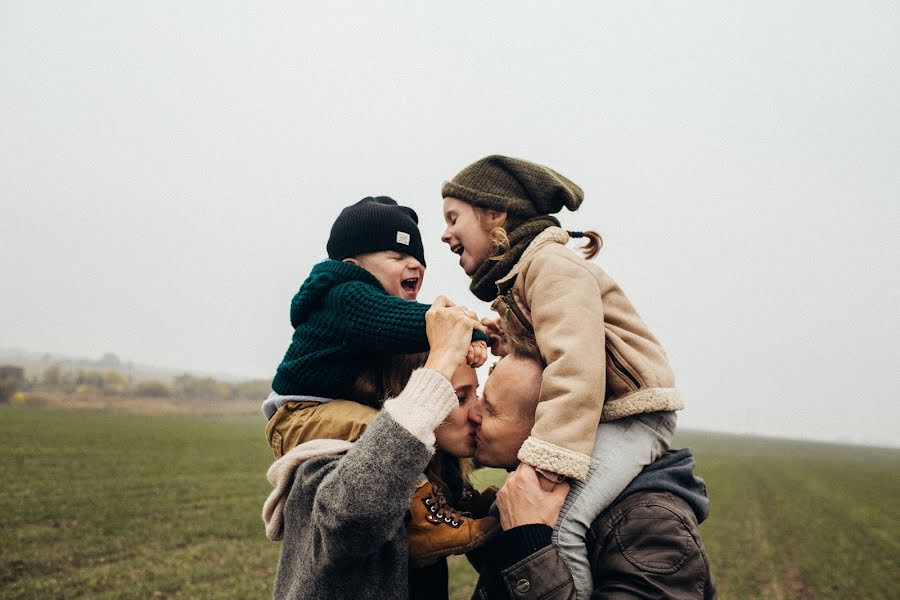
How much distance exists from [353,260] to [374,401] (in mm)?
800

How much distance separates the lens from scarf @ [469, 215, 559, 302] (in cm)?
293

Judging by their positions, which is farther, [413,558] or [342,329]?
[342,329]

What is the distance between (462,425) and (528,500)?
46 centimetres

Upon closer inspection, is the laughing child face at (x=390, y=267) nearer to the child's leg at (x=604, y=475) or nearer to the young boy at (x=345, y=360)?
the young boy at (x=345, y=360)

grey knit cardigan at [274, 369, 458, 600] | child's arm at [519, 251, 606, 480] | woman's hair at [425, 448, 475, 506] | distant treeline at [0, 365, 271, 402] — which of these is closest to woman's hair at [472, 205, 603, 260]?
child's arm at [519, 251, 606, 480]

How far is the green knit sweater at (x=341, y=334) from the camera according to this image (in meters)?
2.39

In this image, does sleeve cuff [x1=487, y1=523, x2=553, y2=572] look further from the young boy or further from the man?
the young boy

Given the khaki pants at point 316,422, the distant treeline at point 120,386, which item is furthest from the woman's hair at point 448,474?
the distant treeline at point 120,386

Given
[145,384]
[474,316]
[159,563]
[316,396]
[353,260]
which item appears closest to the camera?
[474,316]

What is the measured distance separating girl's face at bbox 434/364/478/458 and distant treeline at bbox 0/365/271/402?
392 feet

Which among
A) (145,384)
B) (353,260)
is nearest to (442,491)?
(353,260)

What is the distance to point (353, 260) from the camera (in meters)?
3.04

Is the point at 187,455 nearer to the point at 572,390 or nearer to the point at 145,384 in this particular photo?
the point at 572,390

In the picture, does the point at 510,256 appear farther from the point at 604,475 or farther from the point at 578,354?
the point at 604,475
